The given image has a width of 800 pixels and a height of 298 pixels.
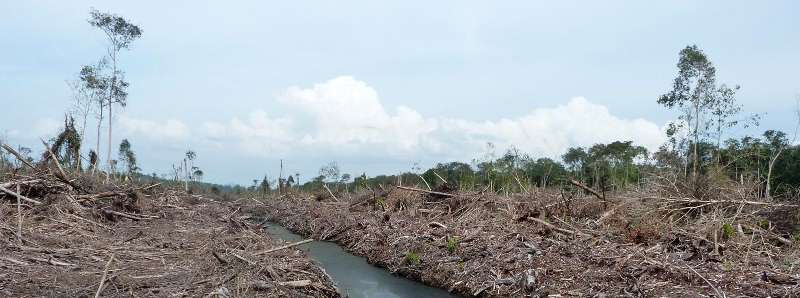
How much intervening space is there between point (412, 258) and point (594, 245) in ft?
12.3

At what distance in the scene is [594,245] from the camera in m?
10.6

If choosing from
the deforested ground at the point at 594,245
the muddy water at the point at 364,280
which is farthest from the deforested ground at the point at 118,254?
the deforested ground at the point at 594,245

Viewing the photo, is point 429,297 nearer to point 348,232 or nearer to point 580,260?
point 580,260

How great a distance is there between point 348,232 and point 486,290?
25.7 feet

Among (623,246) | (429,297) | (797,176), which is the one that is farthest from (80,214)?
(797,176)

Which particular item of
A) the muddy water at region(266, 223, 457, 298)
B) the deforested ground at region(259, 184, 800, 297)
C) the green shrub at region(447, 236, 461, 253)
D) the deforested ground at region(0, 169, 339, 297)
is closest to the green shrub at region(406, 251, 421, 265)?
the deforested ground at region(259, 184, 800, 297)

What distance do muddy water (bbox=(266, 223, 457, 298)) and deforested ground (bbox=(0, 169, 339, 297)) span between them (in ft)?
3.71

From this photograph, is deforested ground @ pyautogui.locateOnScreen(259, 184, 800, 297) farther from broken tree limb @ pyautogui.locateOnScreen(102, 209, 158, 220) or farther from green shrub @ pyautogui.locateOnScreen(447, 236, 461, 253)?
broken tree limb @ pyautogui.locateOnScreen(102, 209, 158, 220)

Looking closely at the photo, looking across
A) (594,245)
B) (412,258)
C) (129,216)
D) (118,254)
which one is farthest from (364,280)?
(129,216)

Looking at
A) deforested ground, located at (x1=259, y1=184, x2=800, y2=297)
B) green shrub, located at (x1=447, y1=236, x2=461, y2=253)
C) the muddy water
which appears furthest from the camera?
green shrub, located at (x1=447, y1=236, x2=461, y2=253)

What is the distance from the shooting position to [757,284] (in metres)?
7.64

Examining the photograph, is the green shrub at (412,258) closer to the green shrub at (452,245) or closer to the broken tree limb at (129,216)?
the green shrub at (452,245)

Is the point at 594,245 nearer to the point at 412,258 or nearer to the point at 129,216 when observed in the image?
the point at 412,258

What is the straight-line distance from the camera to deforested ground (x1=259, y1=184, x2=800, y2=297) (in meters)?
8.29
